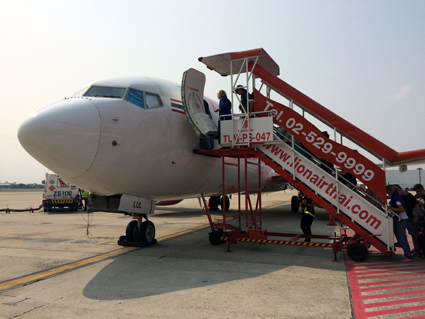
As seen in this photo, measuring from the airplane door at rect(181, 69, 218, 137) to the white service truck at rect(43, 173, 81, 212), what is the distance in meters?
17.2

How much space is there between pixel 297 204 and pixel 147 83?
1462cm

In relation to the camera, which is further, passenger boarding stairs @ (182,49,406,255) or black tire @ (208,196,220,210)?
black tire @ (208,196,220,210)

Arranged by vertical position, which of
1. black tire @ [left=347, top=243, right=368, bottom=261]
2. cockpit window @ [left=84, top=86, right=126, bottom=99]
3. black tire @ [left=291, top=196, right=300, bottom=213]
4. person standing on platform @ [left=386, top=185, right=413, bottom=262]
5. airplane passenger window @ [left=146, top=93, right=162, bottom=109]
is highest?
cockpit window @ [left=84, top=86, right=126, bottom=99]

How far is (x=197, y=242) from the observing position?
998 cm

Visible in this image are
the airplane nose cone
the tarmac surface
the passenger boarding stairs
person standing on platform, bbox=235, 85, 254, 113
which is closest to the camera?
the tarmac surface

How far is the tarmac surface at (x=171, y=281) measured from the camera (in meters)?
4.54

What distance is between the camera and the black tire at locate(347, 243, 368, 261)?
7139 millimetres

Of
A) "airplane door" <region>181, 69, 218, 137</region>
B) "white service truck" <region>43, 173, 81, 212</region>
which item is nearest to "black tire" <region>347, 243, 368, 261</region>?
"airplane door" <region>181, 69, 218, 137</region>

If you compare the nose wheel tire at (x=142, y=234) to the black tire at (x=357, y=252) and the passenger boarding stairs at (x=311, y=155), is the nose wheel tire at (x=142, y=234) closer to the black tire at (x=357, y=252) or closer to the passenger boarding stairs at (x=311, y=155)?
the passenger boarding stairs at (x=311, y=155)

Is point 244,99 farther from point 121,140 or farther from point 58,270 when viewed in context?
point 58,270

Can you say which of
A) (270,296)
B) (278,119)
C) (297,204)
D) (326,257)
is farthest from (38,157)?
(297,204)

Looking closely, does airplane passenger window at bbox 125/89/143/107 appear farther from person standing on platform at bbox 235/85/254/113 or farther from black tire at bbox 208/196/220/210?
black tire at bbox 208/196/220/210

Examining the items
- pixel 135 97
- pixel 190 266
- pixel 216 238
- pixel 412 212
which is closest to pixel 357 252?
pixel 412 212

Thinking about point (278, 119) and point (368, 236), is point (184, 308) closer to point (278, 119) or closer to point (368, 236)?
point (368, 236)
